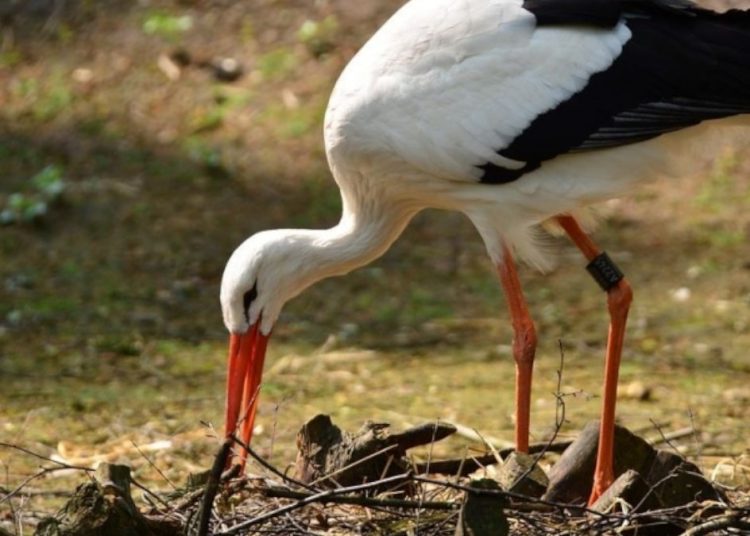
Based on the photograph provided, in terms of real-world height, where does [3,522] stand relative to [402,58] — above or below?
below

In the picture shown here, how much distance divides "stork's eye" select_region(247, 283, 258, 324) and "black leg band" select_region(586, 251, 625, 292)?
1.45 metres

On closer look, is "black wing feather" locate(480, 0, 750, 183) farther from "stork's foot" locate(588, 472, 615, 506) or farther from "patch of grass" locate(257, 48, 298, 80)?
"patch of grass" locate(257, 48, 298, 80)

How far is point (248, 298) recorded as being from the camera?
6973mm

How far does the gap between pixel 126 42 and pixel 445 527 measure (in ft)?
29.1

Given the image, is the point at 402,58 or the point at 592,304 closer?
the point at 402,58

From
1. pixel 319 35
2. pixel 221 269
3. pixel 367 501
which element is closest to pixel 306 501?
pixel 367 501

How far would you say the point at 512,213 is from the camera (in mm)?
6727

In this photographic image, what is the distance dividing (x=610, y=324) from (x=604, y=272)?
23cm

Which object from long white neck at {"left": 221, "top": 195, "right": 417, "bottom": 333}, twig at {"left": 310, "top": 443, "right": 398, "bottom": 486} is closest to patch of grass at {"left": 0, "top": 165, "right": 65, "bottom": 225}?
long white neck at {"left": 221, "top": 195, "right": 417, "bottom": 333}

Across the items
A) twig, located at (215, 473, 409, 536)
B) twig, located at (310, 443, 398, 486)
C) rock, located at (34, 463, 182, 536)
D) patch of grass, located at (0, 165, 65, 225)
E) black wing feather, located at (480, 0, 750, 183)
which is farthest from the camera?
patch of grass, located at (0, 165, 65, 225)

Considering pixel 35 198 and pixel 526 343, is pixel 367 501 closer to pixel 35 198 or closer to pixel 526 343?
pixel 526 343

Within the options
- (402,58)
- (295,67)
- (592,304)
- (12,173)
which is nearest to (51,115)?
(12,173)

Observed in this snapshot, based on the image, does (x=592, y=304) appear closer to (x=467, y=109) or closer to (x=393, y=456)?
(x=467, y=109)

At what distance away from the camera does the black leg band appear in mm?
6902
